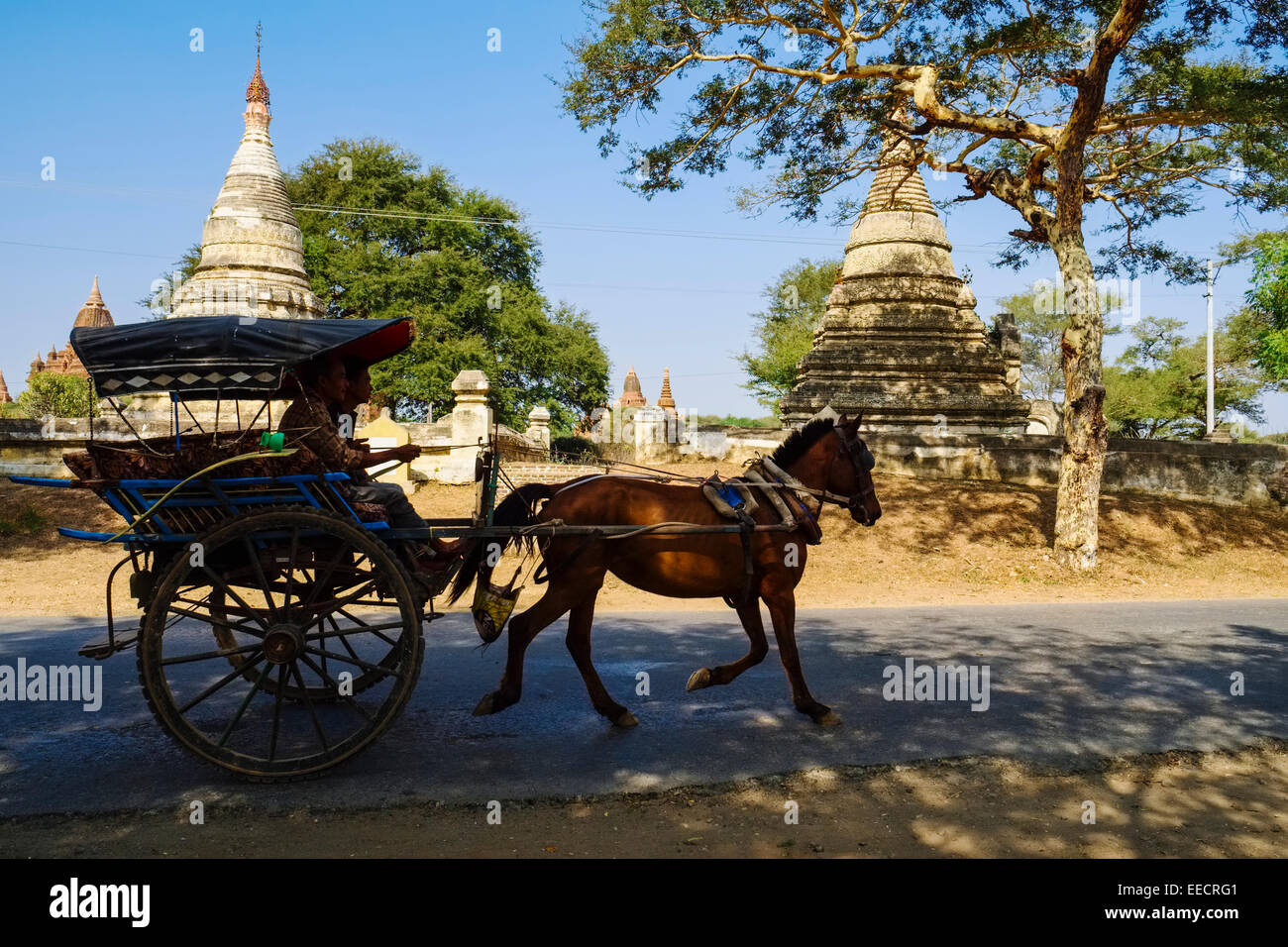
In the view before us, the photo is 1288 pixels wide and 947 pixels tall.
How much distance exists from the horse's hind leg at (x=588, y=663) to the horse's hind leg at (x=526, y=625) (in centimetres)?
9

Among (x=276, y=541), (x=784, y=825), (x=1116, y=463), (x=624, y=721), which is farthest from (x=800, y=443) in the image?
(x=1116, y=463)

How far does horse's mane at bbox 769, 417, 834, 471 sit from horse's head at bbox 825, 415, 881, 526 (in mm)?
121

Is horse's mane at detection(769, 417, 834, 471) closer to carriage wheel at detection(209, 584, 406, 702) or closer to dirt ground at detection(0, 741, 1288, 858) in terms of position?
dirt ground at detection(0, 741, 1288, 858)

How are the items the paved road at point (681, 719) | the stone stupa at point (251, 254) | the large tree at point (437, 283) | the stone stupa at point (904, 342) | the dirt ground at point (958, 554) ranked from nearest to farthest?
the paved road at point (681, 719) < the dirt ground at point (958, 554) < the stone stupa at point (904, 342) < the stone stupa at point (251, 254) < the large tree at point (437, 283)

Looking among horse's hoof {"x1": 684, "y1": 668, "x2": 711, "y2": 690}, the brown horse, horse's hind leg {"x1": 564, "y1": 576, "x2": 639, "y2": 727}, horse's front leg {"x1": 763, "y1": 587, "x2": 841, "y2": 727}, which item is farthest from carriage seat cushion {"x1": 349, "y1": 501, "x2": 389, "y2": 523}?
horse's front leg {"x1": 763, "y1": 587, "x2": 841, "y2": 727}

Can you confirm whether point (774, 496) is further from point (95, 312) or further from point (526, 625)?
point (95, 312)

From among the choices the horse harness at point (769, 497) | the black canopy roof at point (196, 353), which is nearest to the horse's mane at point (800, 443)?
the horse harness at point (769, 497)

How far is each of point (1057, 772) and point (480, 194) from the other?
40570 millimetres

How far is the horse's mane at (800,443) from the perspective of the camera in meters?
6.15

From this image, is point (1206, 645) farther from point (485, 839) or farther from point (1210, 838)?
point (485, 839)

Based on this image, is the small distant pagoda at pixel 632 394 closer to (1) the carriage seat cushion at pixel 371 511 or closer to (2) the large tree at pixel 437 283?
(2) the large tree at pixel 437 283

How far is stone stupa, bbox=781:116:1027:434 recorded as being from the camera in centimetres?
2009

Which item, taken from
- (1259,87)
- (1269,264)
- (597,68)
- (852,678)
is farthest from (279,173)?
(1269,264)

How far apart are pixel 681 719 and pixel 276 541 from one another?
263cm
